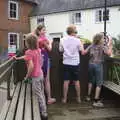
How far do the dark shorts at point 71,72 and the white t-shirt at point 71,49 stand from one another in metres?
0.09

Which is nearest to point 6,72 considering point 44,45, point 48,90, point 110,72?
point 44,45

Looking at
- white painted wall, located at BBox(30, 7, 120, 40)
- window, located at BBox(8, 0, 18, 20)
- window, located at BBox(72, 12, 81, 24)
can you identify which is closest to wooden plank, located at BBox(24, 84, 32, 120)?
white painted wall, located at BBox(30, 7, 120, 40)

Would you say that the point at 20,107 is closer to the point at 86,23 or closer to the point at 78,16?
the point at 86,23

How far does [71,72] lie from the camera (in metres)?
7.95

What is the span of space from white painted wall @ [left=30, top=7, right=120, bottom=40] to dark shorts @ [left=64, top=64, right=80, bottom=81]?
27338 millimetres

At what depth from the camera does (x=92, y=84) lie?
8469mm

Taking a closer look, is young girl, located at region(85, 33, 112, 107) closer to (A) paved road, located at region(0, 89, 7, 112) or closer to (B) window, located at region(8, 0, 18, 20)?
(A) paved road, located at region(0, 89, 7, 112)

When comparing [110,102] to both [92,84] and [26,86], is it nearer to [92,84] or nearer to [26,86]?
[92,84]

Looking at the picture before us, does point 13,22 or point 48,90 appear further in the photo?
point 13,22

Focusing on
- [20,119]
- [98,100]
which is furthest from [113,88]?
[20,119]

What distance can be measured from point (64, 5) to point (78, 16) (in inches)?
79.4

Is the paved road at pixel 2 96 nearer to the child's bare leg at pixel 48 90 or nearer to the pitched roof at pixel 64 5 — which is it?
the child's bare leg at pixel 48 90

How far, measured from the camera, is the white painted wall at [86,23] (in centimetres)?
3556

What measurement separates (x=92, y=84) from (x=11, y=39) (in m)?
29.5
